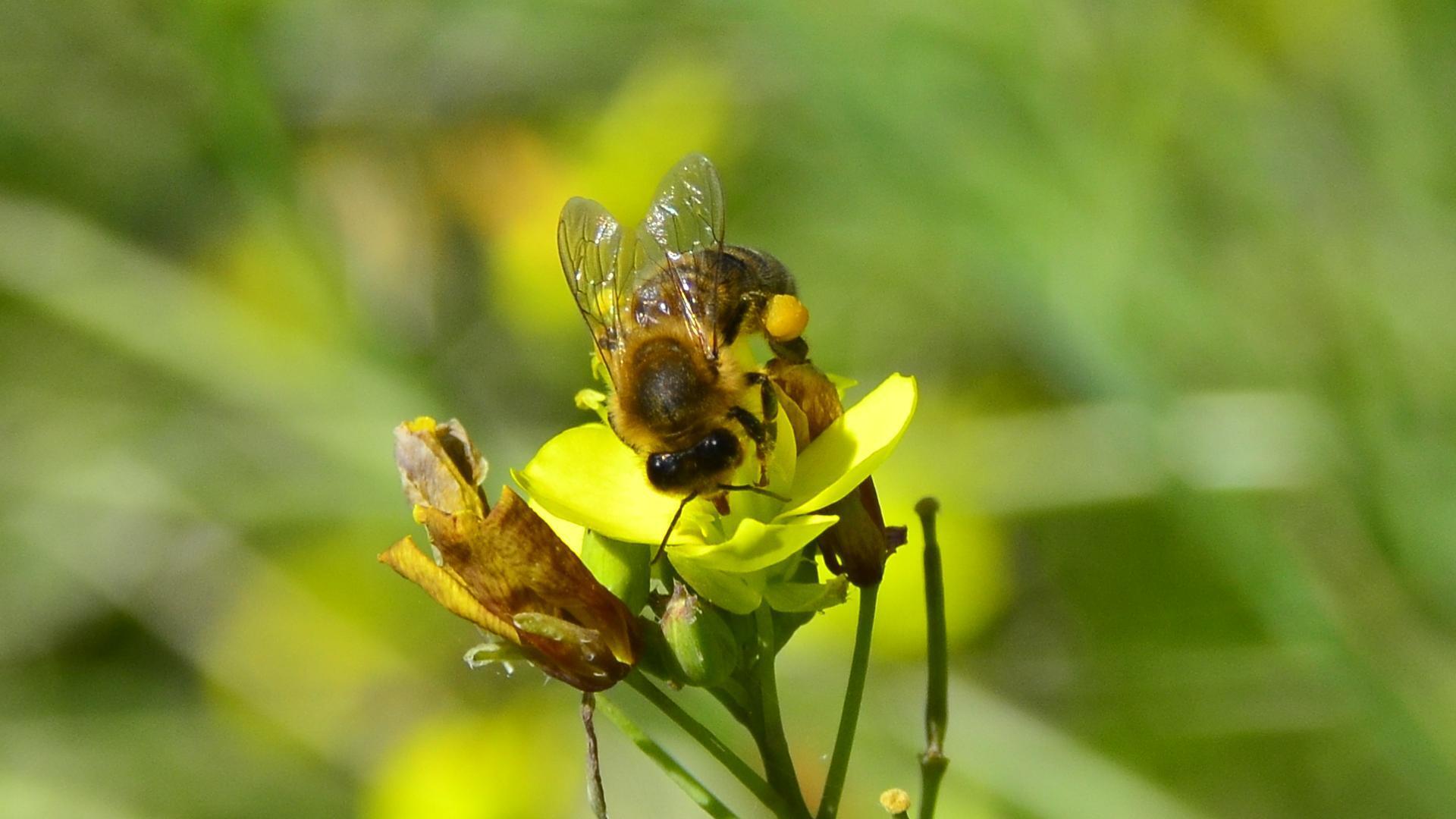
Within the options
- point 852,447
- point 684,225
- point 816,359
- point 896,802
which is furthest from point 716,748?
point 816,359

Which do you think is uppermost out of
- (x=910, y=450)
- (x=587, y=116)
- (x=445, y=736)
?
(x=587, y=116)

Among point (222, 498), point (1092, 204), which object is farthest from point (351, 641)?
point (1092, 204)

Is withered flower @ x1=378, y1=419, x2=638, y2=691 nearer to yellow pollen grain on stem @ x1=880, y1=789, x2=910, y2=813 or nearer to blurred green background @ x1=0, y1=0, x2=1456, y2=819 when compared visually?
yellow pollen grain on stem @ x1=880, y1=789, x2=910, y2=813

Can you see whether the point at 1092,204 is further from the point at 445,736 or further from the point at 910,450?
the point at 445,736

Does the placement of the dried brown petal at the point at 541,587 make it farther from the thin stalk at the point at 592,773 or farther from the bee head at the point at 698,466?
the bee head at the point at 698,466

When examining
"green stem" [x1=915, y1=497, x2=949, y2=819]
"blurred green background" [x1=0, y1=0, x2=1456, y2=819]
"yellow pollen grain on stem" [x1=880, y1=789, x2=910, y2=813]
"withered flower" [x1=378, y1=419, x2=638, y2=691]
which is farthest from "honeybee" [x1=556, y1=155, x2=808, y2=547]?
"blurred green background" [x1=0, y1=0, x2=1456, y2=819]

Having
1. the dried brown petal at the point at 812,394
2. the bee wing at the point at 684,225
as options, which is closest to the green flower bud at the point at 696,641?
the dried brown petal at the point at 812,394
